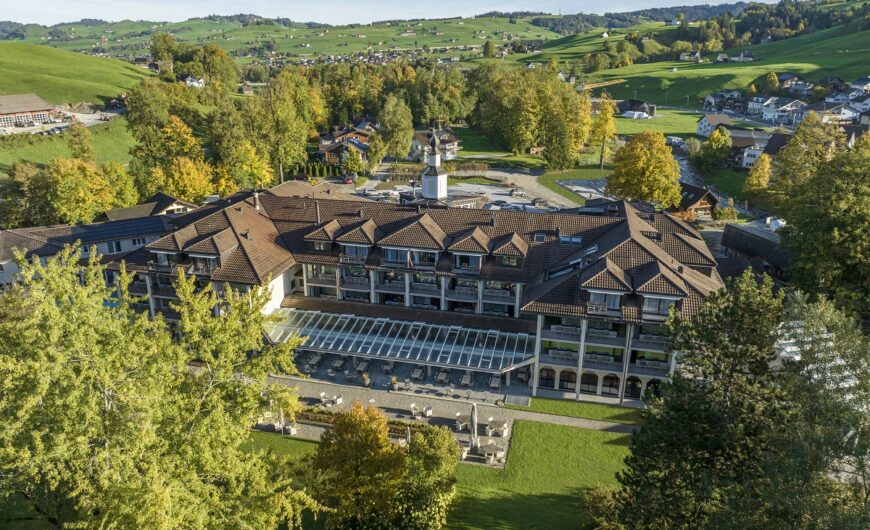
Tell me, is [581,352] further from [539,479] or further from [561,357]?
[539,479]

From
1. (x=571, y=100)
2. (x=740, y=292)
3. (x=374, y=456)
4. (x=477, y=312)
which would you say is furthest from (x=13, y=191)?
(x=571, y=100)

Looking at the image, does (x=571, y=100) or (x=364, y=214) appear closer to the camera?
(x=364, y=214)

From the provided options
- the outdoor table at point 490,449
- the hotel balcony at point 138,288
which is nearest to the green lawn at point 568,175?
the outdoor table at point 490,449

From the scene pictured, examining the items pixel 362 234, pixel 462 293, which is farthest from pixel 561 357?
pixel 362 234

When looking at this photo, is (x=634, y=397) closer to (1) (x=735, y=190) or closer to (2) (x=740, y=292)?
(2) (x=740, y=292)

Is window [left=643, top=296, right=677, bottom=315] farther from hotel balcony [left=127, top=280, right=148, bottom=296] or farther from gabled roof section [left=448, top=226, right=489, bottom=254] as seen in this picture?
hotel balcony [left=127, top=280, right=148, bottom=296]
